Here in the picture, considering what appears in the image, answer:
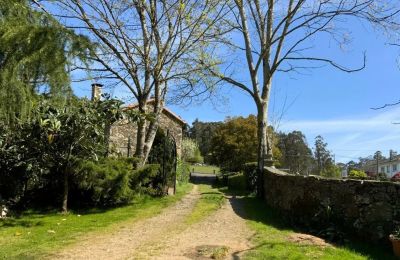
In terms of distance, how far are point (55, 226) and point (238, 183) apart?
17522 millimetres

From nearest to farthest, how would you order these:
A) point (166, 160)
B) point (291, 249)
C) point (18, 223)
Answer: point (291, 249)
point (18, 223)
point (166, 160)

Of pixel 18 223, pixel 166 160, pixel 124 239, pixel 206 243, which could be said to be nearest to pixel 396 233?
pixel 206 243

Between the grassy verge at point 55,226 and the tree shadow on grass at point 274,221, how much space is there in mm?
2736

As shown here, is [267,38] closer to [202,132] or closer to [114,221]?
[114,221]

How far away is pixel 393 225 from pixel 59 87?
7.59 meters

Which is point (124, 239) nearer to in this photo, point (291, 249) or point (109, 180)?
point (291, 249)

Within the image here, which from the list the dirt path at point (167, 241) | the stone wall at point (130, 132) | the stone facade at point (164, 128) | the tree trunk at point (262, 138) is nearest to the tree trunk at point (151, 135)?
the tree trunk at point (262, 138)

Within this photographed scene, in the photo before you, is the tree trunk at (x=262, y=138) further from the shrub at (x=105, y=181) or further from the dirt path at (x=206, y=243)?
the dirt path at (x=206, y=243)

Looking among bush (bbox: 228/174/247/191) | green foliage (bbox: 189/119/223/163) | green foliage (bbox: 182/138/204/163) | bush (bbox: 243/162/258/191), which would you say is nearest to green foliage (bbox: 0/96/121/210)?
bush (bbox: 243/162/258/191)

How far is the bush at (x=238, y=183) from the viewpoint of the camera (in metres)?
27.1

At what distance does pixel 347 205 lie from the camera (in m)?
11.6

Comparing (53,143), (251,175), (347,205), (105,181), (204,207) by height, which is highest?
(53,143)

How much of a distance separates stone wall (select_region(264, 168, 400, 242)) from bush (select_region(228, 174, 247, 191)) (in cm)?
1263

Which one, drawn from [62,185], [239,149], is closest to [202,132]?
[239,149]
